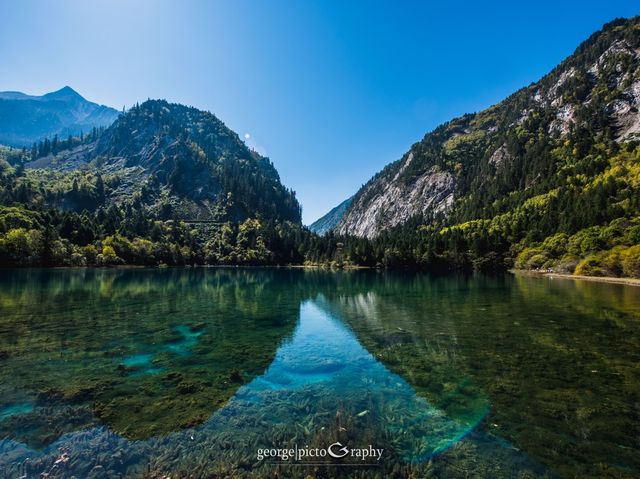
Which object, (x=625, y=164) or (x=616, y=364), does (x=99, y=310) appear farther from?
(x=625, y=164)

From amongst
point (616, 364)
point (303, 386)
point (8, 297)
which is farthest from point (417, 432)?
point (8, 297)

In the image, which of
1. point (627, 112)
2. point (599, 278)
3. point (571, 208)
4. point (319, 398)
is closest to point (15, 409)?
point (319, 398)

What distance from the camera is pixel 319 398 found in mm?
15977

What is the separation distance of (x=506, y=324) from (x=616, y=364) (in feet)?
40.4

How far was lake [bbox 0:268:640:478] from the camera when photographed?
10.4 meters

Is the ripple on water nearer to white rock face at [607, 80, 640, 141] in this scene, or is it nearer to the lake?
the lake

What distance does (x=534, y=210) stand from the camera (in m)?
140

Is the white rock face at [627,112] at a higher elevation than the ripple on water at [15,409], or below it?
higher

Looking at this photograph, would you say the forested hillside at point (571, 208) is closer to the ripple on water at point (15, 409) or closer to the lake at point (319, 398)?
the lake at point (319, 398)

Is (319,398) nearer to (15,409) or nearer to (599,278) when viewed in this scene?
(15,409)

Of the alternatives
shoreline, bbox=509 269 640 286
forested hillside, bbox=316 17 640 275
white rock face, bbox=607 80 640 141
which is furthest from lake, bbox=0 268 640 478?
white rock face, bbox=607 80 640 141

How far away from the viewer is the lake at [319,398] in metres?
10.4

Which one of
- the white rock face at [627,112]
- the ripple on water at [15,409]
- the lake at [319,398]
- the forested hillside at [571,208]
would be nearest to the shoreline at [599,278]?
the forested hillside at [571,208]

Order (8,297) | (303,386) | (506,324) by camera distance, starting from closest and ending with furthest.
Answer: (303,386) < (506,324) < (8,297)
